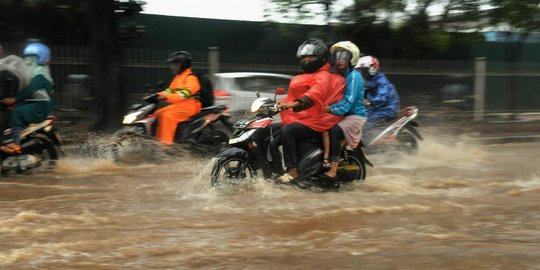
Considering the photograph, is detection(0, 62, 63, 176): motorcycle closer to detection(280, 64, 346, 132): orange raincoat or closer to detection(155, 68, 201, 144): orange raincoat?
detection(155, 68, 201, 144): orange raincoat

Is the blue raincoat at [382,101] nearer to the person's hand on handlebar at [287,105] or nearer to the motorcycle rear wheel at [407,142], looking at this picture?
the motorcycle rear wheel at [407,142]

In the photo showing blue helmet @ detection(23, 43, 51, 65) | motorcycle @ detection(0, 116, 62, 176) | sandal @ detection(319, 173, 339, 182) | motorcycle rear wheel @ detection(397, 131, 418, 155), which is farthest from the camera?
motorcycle rear wheel @ detection(397, 131, 418, 155)

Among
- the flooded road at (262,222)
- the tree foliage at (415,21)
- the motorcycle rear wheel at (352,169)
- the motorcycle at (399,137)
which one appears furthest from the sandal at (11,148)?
the tree foliage at (415,21)

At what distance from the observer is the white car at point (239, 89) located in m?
12.2

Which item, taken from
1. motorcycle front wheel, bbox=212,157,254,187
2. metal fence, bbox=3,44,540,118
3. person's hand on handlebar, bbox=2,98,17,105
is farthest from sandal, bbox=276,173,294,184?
metal fence, bbox=3,44,540,118

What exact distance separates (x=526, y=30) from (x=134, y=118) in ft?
41.4

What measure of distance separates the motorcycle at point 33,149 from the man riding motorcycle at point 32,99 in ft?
0.25

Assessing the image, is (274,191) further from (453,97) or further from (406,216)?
(453,97)

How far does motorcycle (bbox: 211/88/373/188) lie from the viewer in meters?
7.06

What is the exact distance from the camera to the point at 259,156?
7.16 meters

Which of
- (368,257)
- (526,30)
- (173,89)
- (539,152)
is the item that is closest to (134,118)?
(173,89)

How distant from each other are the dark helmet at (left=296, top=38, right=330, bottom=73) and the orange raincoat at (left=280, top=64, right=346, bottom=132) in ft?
0.22

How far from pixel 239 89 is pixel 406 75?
20.9 ft

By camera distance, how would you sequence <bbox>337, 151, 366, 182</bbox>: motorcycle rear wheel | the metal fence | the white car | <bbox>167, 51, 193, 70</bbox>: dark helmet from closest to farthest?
<bbox>337, 151, 366, 182</bbox>: motorcycle rear wheel, <bbox>167, 51, 193, 70</bbox>: dark helmet, the white car, the metal fence
